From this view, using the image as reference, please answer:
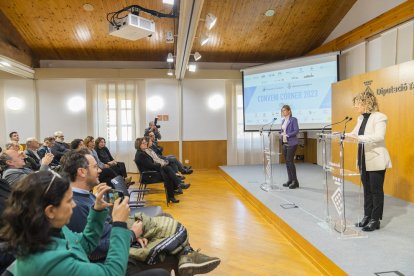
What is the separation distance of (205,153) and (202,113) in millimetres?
1066

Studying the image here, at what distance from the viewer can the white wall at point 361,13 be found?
5.24m

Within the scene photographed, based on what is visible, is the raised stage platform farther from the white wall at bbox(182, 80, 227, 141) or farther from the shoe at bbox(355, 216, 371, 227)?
the white wall at bbox(182, 80, 227, 141)

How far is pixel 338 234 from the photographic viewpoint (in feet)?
9.68

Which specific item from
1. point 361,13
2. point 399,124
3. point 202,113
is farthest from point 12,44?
point 399,124

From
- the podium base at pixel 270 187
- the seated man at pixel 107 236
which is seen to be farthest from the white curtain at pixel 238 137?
the seated man at pixel 107 236

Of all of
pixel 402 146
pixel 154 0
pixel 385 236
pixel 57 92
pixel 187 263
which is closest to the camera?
pixel 187 263

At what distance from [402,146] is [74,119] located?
23.2 feet

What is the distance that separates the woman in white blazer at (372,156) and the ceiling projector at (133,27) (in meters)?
2.99

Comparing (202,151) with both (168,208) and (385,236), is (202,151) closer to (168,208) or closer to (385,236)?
(168,208)

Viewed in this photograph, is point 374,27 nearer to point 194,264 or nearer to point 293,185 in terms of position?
point 293,185

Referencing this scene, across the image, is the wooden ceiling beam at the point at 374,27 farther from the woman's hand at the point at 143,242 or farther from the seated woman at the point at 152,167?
the woman's hand at the point at 143,242

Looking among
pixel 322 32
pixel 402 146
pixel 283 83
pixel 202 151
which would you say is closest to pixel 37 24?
pixel 202 151

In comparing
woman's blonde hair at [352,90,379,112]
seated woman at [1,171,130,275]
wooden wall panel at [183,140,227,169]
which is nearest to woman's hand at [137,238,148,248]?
seated woman at [1,171,130,275]

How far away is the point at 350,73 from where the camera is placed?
20.8ft
